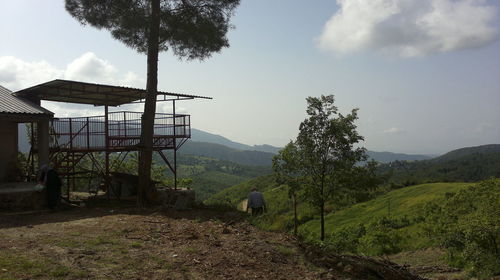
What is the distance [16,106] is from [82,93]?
281 centimetres

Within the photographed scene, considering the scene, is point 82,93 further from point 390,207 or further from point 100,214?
point 390,207

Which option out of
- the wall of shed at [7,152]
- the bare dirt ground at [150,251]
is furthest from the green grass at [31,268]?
Result: the wall of shed at [7,152]

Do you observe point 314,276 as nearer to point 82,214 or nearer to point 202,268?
point 202,268

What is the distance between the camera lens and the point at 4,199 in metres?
11.5

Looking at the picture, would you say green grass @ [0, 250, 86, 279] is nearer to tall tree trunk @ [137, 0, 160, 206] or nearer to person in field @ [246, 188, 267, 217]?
tall tree trunk @ [137, 0, 160, 206]

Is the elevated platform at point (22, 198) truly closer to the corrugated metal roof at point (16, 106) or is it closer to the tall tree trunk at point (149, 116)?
the corrugated metal roof at point (16, 106)

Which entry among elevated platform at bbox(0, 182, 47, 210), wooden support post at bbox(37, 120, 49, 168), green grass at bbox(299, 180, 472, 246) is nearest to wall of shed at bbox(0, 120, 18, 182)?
wooden support post at bbox(37, 120, 49, 168)

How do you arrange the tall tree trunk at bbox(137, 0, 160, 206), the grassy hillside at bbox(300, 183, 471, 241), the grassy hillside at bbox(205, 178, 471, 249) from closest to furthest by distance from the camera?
the tall tree trunk at bbox(137, 0, 160, 206)
the grassy hillside at bbox(205, 178, 471, 249)
the grassy hillside at bbox(300, 183, 471, 241)

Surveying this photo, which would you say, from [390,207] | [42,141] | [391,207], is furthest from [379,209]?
[42,141]

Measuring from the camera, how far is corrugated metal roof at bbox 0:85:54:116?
12977mm

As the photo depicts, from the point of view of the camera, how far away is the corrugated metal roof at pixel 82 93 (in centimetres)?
1435

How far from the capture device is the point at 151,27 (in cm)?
1393

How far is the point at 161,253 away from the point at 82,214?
5.48m

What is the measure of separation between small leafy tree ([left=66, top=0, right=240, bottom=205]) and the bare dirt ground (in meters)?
4.38
